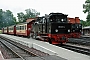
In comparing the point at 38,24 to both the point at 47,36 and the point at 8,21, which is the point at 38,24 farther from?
the point at 8,21

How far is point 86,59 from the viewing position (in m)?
12.0

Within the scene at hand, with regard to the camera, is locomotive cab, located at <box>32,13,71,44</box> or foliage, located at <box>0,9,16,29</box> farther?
foliage, located at <box>0,9,16,29</box>

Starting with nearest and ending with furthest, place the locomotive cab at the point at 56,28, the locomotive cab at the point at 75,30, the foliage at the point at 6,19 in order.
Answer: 1. the locomotive cab at the point at 56,28
2. the locomotive cab at the point at 75,30
3. the foliage at the point at 6,19

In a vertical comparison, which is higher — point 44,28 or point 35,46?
point 44,28

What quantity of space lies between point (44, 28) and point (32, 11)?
13047 centimetres

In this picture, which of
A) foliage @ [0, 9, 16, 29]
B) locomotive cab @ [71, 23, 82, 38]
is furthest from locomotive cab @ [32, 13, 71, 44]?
foliage @ [0, 9, 16, 29]

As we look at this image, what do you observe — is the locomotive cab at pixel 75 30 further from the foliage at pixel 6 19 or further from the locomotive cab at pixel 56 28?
the foliage at pixel 6 19

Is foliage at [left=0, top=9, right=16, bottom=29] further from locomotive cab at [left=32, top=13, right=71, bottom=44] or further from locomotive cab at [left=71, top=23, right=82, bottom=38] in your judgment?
locomotive cab at [left=32, top=13, right=71, bottom=44]

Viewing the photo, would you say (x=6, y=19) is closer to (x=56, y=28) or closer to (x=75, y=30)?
(x=75, y=30)

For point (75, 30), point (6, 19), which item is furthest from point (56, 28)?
point (6, 19)

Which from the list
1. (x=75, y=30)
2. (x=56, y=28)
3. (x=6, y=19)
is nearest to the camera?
(x=56, y=28)

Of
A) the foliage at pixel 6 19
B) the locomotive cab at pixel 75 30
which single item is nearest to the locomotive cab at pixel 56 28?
the locomotive cab at pixel 75 30

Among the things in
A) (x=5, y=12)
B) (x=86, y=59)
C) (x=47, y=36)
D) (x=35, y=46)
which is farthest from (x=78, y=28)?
(x=5, y=12)

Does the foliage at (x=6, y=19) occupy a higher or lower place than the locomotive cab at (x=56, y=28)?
higher
